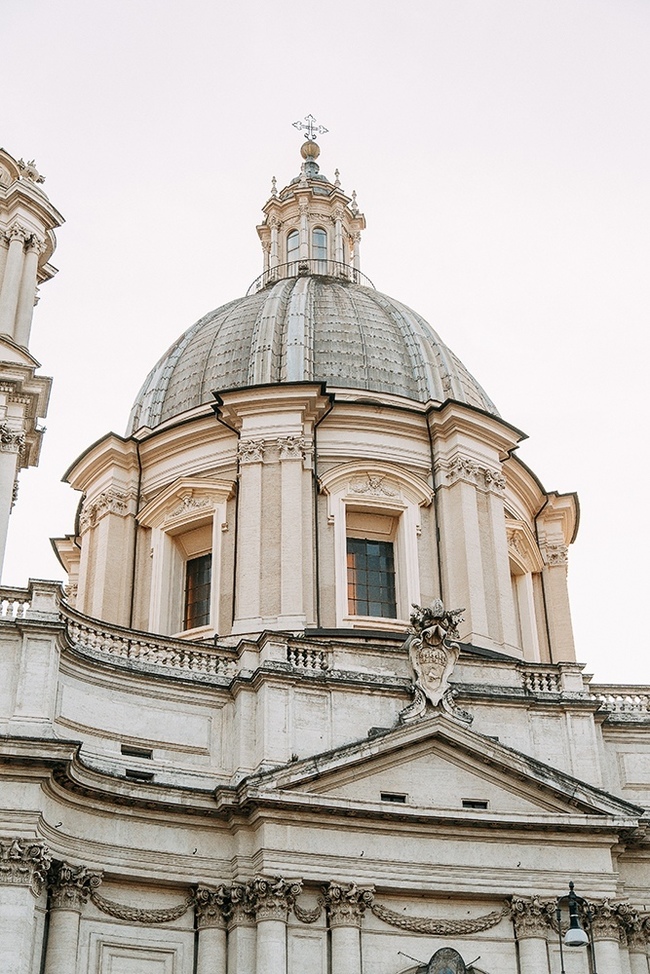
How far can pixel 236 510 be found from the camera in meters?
36.6

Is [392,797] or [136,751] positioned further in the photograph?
[392,797]

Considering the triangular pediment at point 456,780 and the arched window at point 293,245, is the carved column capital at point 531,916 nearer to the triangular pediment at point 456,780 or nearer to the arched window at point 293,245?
the triangular pediment at point 456,780

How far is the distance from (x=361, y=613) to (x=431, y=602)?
195cm

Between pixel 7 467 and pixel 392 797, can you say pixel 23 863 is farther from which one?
pixel 7 467

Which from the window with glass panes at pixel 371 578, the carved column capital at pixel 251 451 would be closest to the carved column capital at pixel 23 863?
the window with glass panes at pixel 371 578

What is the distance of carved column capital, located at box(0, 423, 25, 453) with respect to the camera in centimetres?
2947

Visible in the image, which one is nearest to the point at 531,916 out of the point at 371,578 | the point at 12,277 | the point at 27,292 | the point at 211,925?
the point at 211,925

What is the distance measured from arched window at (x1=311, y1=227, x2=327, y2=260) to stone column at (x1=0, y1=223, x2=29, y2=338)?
16767 mm

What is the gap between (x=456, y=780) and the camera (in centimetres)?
2920

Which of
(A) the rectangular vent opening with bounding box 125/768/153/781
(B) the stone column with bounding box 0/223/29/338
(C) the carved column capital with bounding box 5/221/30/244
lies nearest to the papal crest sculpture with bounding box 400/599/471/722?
(A) the rectangular vent opening with bounding box 125/768/153/781

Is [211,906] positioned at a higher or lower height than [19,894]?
higher

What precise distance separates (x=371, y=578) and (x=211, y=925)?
40.9 feet

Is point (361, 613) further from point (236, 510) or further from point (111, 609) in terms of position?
point (111, 609)

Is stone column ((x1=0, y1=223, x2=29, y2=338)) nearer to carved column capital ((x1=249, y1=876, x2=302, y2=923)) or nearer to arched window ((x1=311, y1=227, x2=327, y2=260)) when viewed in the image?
carved column capital ((x1=249, y1=876, x2=302, y2=923))
